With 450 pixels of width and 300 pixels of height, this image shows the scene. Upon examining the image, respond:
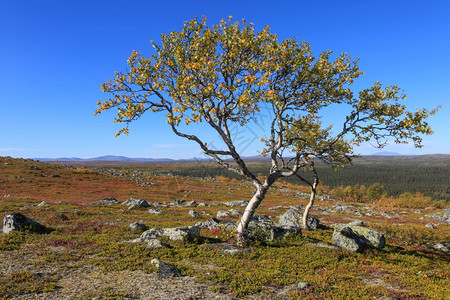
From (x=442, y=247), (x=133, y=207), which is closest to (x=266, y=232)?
(x=442, y=247)

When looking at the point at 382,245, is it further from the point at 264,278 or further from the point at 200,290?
the point at 200,290

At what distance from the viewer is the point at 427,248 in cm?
2583

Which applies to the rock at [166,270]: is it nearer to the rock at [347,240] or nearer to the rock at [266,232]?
the rock at [266,232]

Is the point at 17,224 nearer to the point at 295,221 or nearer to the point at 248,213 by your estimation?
the point at 248,213

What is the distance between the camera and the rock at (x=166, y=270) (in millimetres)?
15359

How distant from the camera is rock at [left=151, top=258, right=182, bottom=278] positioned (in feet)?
50.4

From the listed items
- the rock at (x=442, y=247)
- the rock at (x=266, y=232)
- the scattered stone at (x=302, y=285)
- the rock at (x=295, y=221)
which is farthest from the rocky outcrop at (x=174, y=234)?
the rock at (x=442, y=247)

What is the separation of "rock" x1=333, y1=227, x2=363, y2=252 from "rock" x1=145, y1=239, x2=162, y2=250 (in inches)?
593

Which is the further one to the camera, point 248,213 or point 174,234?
point 174,234

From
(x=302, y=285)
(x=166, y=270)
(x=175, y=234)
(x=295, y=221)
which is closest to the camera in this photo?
(x=302, y=285)

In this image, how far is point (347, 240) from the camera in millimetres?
22734

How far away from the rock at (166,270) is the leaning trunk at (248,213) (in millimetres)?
6973

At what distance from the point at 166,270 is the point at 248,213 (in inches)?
309

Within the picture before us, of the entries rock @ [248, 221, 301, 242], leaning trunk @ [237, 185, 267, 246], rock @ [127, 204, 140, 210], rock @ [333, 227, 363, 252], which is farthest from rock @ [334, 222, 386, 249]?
rock @ [127, 204, 140, 210]
